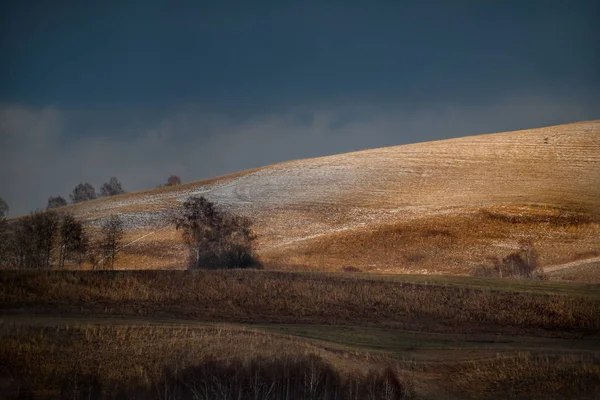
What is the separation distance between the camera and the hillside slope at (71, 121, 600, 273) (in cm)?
5819

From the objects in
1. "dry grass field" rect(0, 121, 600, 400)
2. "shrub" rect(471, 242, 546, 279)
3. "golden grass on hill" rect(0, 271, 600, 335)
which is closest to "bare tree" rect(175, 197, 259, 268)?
"dry grass field" rect(0, 121, 600, 400)

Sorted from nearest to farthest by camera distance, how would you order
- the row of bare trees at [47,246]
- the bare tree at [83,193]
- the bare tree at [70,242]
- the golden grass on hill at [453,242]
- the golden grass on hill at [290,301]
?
the golden grass on hill at [290,301], the row of bare trees at [47,246], the bare tree at [70,242], the golden grass on hill at [453,242], the bare tree at [83,193]

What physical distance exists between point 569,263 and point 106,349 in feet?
141

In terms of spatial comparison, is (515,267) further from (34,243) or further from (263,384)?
(34,243)

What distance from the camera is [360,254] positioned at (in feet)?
192

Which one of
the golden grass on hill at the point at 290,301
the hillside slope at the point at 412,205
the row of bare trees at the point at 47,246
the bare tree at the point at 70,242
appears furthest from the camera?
the hillside slope at the point at 412,205

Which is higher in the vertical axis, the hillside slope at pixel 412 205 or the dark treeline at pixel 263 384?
the hillside slope at pixel 412 205

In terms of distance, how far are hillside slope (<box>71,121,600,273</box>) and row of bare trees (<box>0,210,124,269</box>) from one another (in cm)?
295

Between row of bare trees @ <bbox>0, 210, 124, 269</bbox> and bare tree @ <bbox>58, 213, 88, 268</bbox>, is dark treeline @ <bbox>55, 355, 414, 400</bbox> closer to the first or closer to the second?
row of bare trees @ <bbox>0, 210, 124, 269</bbox>

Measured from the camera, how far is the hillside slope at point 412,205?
5819 cm

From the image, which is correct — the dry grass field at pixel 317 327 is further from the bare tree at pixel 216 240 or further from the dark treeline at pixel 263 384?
the bare tree at pixel 216 240

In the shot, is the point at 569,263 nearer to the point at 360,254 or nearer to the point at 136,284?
the point at 360,254

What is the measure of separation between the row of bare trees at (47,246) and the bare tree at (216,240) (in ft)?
22.8

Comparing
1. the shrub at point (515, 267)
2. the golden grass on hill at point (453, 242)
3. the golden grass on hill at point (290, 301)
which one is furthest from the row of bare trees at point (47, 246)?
the shrub at point (515, 267)
